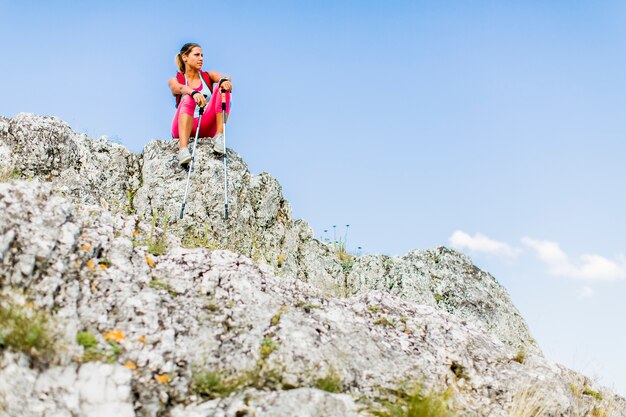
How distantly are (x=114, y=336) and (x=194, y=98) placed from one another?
304 inches

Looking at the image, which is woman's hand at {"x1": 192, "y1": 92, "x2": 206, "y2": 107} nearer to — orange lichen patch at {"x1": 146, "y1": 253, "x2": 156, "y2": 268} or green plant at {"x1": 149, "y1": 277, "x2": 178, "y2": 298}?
orange lichen patch at {"x1": 146, "y1": 253, "x2": 156, "y2": 268}

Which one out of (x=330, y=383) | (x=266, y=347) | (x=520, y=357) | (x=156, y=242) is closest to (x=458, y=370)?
(x=520, y=357)

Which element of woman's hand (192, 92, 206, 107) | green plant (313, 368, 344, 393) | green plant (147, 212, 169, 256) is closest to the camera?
green plant (313, 368, 344, 393)

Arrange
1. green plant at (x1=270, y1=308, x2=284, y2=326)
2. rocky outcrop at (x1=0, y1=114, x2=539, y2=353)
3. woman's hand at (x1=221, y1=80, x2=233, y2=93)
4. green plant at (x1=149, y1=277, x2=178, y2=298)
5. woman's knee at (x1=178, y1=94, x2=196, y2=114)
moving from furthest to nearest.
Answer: woman's hand at (x1=221, y1=80, x2=233, y2=93) < woman's knee at (x1=178, y1=94, x2=196, y2=114) < rocky outcrop at (x1=0, y1=114, x2=539, y2=353) < green plant at (x1=149, y1=277, x2=178, y2=298) < green plant at (x1=270, y1=308, x2=284, y2=326)

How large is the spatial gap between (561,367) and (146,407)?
233 inches

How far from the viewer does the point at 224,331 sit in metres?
6.75

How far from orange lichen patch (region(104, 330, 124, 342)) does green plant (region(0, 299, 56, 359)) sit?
22.0 inches

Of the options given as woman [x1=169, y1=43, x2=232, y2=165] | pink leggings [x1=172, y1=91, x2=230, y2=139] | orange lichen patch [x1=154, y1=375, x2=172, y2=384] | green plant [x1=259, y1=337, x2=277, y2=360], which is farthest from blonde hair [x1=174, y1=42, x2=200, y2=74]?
orange lichen patch [x1=154, y1=375, x2=172, y2=384]

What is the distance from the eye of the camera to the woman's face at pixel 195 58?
13301 millimetres

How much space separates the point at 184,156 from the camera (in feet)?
41.8

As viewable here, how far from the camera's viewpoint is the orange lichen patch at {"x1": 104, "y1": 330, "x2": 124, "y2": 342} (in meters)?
6.16

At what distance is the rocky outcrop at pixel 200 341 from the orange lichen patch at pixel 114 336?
0.02 m

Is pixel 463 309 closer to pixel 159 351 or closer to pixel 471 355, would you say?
pixel 471 355

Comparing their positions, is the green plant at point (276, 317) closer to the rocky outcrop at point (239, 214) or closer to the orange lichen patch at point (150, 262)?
the orange lichen patch at point (150, 262)
